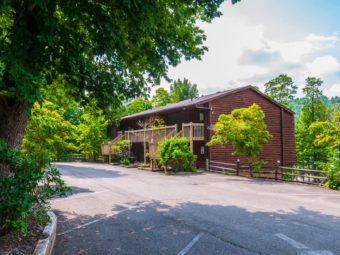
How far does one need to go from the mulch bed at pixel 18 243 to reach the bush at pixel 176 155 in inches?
575

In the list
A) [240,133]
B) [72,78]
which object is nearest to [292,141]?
[240,133]

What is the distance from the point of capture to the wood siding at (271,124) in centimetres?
2438

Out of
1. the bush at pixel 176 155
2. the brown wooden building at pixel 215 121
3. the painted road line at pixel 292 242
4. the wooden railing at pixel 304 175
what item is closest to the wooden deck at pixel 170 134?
the brown wooden building at pixel 215 121

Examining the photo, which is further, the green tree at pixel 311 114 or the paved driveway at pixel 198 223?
the green tree at pixel 311 114

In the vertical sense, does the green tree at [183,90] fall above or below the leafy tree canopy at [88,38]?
above

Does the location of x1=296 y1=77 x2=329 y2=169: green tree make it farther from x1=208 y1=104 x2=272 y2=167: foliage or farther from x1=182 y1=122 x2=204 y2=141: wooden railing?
x1=208 y1=104 x2=272 y2=167: foliage

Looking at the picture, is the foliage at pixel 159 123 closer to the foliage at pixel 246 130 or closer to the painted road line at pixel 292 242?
the foliage at pixel 246 130

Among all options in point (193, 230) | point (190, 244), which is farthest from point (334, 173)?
point (190, 244)

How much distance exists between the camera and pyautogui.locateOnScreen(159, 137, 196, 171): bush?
19938 millimetres

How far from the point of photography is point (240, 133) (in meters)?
17.6

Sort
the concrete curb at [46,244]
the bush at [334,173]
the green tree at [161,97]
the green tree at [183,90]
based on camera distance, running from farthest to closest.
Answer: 1. the green tree at [183,90]
2. the green tree at [161,97]
3. the bush at [334,173]
4. the concrete curb at [46,244]

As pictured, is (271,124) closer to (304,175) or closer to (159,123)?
(159,123)

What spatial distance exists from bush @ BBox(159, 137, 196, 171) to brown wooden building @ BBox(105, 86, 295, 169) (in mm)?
1587

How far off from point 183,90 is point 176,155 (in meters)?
43.7
